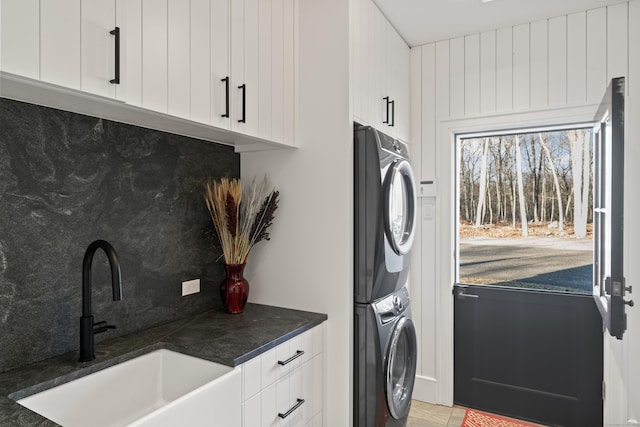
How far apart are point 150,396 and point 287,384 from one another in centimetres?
55

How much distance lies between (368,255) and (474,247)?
4.09 feet

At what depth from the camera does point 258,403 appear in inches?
60.8

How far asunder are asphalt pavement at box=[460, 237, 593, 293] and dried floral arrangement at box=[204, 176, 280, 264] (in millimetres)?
1571

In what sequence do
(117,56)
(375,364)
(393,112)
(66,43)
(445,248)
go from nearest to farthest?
(66,43)
(117,56)
(375,364)
(393,112)
(445,248)

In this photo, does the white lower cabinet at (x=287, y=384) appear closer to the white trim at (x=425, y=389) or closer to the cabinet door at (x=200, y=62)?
the cabinet door at (x=200, y=62)

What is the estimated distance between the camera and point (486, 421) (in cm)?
265

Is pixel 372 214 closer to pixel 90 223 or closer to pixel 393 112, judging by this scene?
pixel 393 112

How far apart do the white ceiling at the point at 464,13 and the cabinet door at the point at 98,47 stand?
159cm

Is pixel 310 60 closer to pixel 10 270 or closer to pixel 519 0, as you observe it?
pixel 519 0

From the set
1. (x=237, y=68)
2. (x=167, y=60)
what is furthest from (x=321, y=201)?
(x=167, y=60)

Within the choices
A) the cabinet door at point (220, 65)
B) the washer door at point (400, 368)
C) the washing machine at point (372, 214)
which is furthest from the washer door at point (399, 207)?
the cabinet door at point (220, 65)

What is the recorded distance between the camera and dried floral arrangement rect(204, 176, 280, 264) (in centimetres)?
198

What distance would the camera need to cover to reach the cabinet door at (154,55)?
1.37m

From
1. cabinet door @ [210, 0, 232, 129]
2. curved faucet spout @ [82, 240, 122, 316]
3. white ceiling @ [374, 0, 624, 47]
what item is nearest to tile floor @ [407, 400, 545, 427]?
curved faucet spout @ [82, 240, 122, 316]
